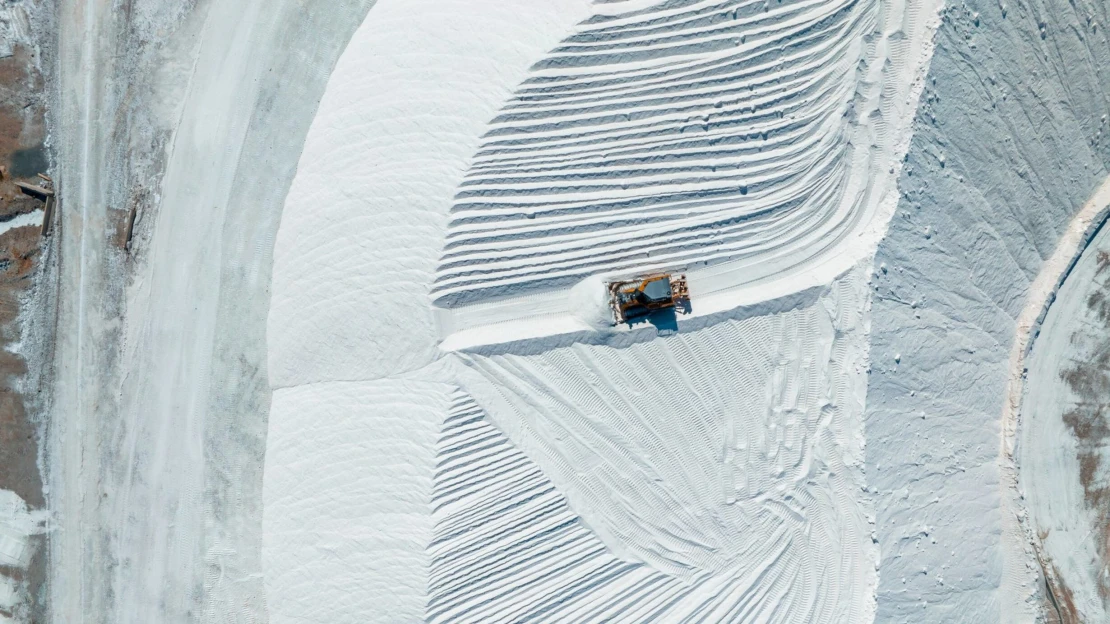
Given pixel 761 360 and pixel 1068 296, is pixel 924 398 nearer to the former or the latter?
pixel 761 360

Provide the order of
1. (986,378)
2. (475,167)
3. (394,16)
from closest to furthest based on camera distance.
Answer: (475,167), (394,16), (986,378)

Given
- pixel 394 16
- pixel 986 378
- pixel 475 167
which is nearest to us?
pixel 475 167

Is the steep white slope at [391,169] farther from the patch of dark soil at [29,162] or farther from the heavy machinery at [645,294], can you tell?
the patch of dark soil at [29,162]

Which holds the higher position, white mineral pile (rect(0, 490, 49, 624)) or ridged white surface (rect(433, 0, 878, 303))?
ridged white surface (rect(433, 0, 878, 303))

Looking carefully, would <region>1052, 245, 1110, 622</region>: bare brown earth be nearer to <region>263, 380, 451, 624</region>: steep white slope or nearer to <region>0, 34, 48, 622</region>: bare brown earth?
<region>263, 380, 451, 624</region>: steep white slope

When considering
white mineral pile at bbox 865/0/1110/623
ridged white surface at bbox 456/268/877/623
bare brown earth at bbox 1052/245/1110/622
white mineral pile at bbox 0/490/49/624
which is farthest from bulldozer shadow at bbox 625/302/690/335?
white mineral pile at bbox 0/490/49/624

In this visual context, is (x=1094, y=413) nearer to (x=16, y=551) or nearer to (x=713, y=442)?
(x=713, y=442)

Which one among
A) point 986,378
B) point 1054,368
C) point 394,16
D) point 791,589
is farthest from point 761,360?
point 394,16
